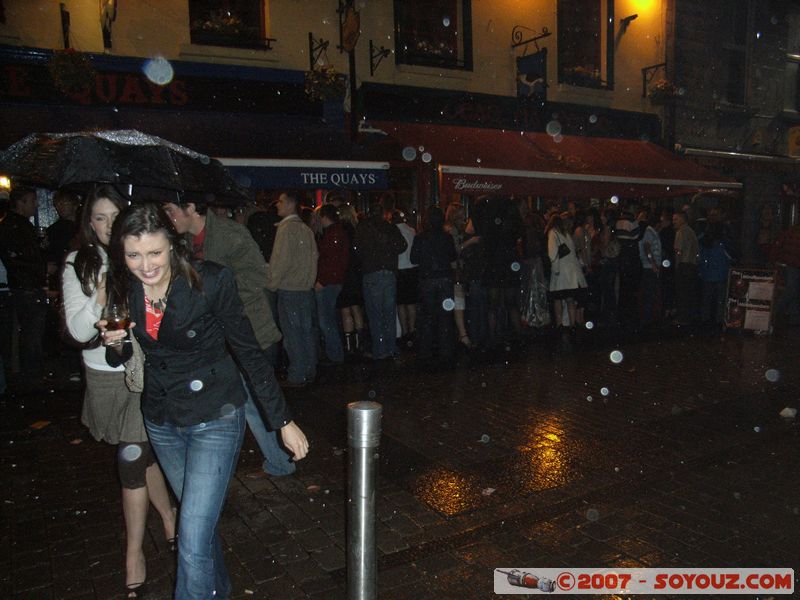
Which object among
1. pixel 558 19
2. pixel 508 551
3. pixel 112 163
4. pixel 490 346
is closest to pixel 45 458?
pixel 112 163

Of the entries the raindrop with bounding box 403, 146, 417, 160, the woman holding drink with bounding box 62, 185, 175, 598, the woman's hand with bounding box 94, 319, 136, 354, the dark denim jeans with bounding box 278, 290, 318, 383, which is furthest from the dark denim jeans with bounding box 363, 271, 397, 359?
the woman's hand with bounding box 94, 319, 136, 354

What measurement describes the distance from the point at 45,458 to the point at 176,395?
10.3 ft

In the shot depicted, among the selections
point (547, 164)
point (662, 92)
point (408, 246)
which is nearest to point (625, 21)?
point (662, 92)

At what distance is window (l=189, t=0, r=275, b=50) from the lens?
33.3ft

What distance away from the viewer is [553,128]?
13469 mm

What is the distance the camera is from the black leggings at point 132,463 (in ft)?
9.67

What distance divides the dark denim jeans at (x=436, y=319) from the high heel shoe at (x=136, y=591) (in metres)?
5.45

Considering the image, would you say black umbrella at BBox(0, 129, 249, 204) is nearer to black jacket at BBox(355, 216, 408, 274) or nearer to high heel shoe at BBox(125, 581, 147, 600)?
high heel shoe at BBox(125, 581, 147, 600)

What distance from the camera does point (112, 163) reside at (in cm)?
325

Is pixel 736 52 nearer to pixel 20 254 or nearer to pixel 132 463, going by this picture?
pixel 20 254

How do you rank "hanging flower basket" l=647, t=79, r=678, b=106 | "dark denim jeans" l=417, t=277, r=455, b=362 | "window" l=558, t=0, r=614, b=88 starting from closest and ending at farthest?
"dark denim jeans" l=417, t=277, r=455, b=362 < "window" l=558, t=0, r=614, b=88 < "hanging flower basket" l=647, t=79, r=678, b=106

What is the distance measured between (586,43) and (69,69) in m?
10.8

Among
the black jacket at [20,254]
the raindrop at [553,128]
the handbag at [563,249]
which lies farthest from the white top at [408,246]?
the raindrop at [553,128]

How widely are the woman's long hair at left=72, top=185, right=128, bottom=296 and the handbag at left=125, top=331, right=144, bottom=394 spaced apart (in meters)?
0.30
